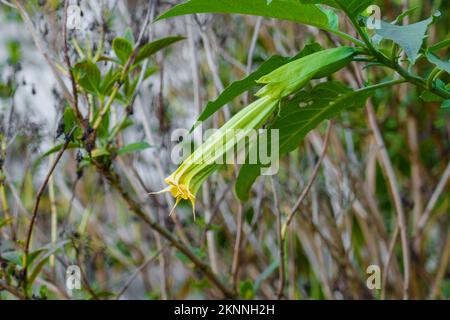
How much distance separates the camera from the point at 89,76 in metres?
0.70

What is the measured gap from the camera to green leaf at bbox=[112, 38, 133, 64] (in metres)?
0.71

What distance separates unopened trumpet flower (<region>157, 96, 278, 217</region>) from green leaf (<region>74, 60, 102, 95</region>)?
257mm

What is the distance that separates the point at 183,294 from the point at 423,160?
659 millimetres

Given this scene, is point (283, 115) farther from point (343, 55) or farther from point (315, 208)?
point (315, 208)

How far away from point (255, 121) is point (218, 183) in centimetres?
77

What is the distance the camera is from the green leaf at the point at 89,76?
0.69 m

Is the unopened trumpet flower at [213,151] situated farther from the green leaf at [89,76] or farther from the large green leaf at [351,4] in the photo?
the green leaf at [89,76]

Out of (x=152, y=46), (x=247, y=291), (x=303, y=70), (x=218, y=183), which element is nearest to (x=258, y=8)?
(x=303, y=70)

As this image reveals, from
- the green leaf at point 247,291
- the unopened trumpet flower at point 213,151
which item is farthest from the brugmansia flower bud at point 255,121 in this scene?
the green leaf at point 247,291

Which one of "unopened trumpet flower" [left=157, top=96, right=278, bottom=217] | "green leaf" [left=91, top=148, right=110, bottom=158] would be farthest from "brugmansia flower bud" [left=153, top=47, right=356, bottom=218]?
"green leaf" [left=91, top=148, right=110, bottom=158]

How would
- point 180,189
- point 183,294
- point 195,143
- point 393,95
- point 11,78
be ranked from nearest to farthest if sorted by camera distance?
1. point 180,189
2. point 11,78
3. point 195,143
4. point 393,95
5. point 183,294

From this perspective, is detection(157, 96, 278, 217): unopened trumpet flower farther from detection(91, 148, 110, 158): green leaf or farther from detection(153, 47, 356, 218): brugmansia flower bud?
detection(91, 148, 110, 158): green leaf

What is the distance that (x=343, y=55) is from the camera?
48 cm
